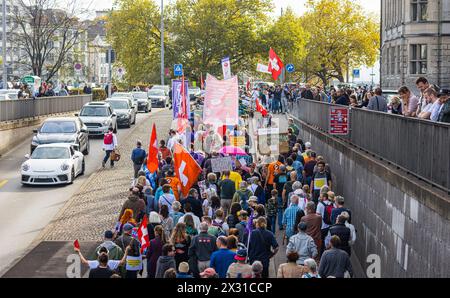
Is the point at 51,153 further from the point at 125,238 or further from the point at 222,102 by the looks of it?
the point at 125,238

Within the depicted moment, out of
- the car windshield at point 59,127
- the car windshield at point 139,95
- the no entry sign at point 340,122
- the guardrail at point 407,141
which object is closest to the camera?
the guardrail at point 407,141

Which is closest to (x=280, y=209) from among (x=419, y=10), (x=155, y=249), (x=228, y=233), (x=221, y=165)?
(x=221, y=165)

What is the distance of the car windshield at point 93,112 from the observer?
136 ft

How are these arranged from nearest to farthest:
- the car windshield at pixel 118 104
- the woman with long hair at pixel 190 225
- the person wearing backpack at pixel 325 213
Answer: the woman with long hair at pixel 190 225
the person wearing backpack at pixel 325 213
the car windshield at pixel 118 104

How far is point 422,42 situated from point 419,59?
976 mm

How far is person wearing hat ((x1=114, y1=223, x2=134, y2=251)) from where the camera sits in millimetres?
14812

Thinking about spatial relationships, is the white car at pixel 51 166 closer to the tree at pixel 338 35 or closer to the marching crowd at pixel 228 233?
the marching crowd at pixel 228 233

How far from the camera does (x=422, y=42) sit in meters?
53.9

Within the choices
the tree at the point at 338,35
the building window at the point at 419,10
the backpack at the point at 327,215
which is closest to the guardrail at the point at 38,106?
the building window at the point at 419,10

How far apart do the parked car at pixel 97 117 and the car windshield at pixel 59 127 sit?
6044 millimetres

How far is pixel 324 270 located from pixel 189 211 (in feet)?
12.3

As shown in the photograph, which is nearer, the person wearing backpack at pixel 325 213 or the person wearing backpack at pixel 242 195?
the person wearing backpack at pixel 325 213
